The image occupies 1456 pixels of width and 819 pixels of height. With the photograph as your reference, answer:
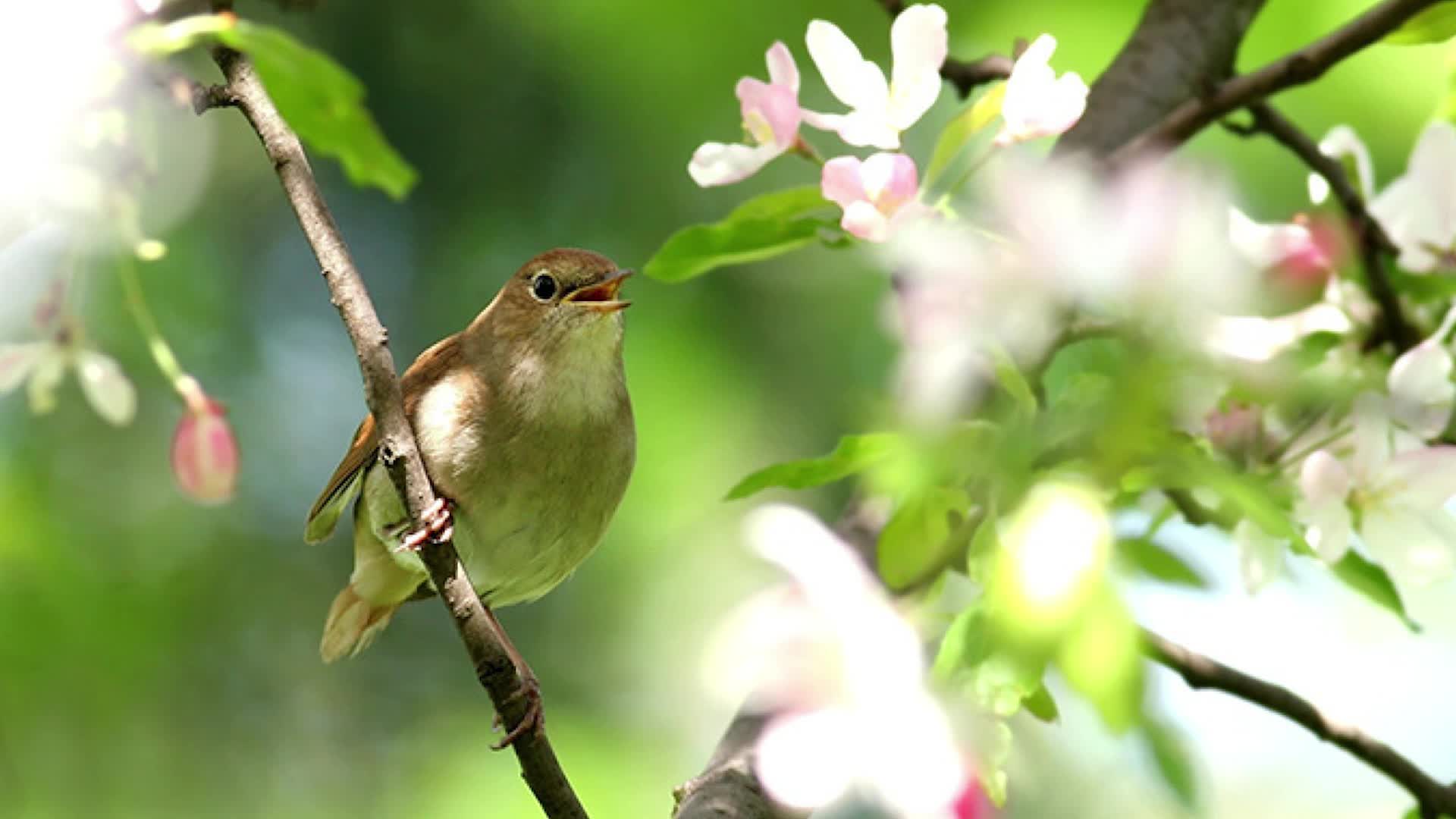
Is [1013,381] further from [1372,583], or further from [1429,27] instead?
[1429,27]

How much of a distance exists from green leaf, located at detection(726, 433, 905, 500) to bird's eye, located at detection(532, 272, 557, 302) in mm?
1686

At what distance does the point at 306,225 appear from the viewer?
1896 millimetres

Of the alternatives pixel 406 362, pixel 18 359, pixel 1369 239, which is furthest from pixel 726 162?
pixel 406 362

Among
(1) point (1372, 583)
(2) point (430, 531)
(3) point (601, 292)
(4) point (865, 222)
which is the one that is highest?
(4) point (865, 222)

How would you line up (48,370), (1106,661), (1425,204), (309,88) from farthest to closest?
(1425,204) < (48,370) < (309,88) < (1106,661)

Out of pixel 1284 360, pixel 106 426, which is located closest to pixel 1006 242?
pixel 1284 360

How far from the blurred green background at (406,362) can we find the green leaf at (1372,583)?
7.42 ft

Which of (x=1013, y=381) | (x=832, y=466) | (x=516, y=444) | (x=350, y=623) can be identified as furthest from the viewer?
(x=350, y=623)

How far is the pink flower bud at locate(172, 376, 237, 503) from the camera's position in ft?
6.89

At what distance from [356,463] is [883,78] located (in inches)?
70.5

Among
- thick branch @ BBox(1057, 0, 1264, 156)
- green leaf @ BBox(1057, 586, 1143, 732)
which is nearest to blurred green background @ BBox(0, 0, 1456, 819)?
thick branch @ BBox(1057, 0, 1264, 156)

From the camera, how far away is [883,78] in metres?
1.80

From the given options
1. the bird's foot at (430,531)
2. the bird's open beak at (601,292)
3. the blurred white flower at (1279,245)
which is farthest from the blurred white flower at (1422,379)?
the bird's open beak at (601,292)

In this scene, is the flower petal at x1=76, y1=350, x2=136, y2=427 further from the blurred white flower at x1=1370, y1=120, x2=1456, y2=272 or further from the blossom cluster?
the blurred white flower at x1=1370, y1=120, x2=1456, y2=272
